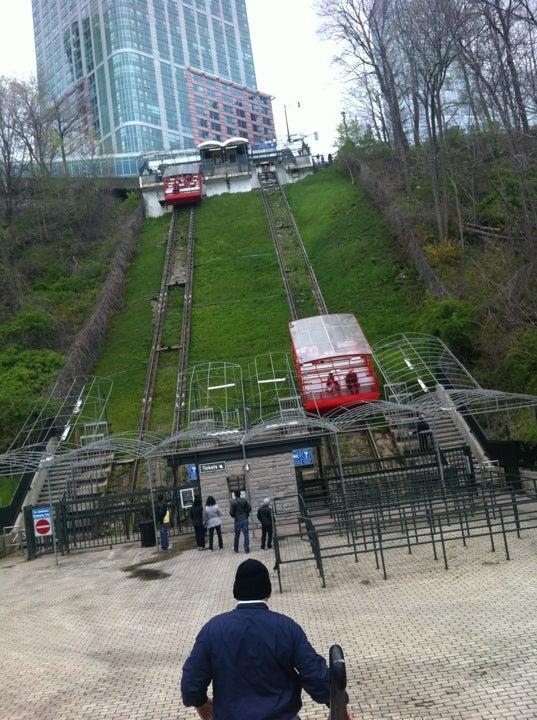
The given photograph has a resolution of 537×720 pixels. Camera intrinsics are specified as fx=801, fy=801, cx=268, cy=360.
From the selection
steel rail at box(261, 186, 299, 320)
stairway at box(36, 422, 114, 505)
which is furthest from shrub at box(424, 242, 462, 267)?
stairway at box(36, 422, 114, 505)

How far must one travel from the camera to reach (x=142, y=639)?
11031 mm

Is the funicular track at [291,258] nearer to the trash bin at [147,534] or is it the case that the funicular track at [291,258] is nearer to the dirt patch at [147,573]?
the trash bin at [147,534]

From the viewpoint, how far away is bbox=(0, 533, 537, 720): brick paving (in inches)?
297

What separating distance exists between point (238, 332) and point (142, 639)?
2835cm

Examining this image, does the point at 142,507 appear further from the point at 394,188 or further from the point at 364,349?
→ the point at 394,188

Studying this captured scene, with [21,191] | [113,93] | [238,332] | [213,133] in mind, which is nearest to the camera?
[238,332]

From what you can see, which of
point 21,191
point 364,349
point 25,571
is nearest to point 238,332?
point 364,349

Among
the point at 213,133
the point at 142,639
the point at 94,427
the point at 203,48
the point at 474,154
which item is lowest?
the point at 142,639

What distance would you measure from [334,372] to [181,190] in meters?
35.6

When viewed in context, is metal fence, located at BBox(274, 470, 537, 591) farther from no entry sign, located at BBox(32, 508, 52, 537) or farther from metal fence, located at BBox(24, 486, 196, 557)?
no entry sign, located at BBox(32, 508, 52, 537)

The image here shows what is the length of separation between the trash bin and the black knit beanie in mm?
16953

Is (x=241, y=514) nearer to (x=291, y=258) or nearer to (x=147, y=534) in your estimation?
(x=147, y=534)

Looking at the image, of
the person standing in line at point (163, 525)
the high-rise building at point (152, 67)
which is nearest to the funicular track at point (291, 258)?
A: the person standing in line at point (163, 525)

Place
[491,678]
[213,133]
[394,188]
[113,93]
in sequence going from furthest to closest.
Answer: [213,133] → [113,93] → [394,188] → [491,678]
